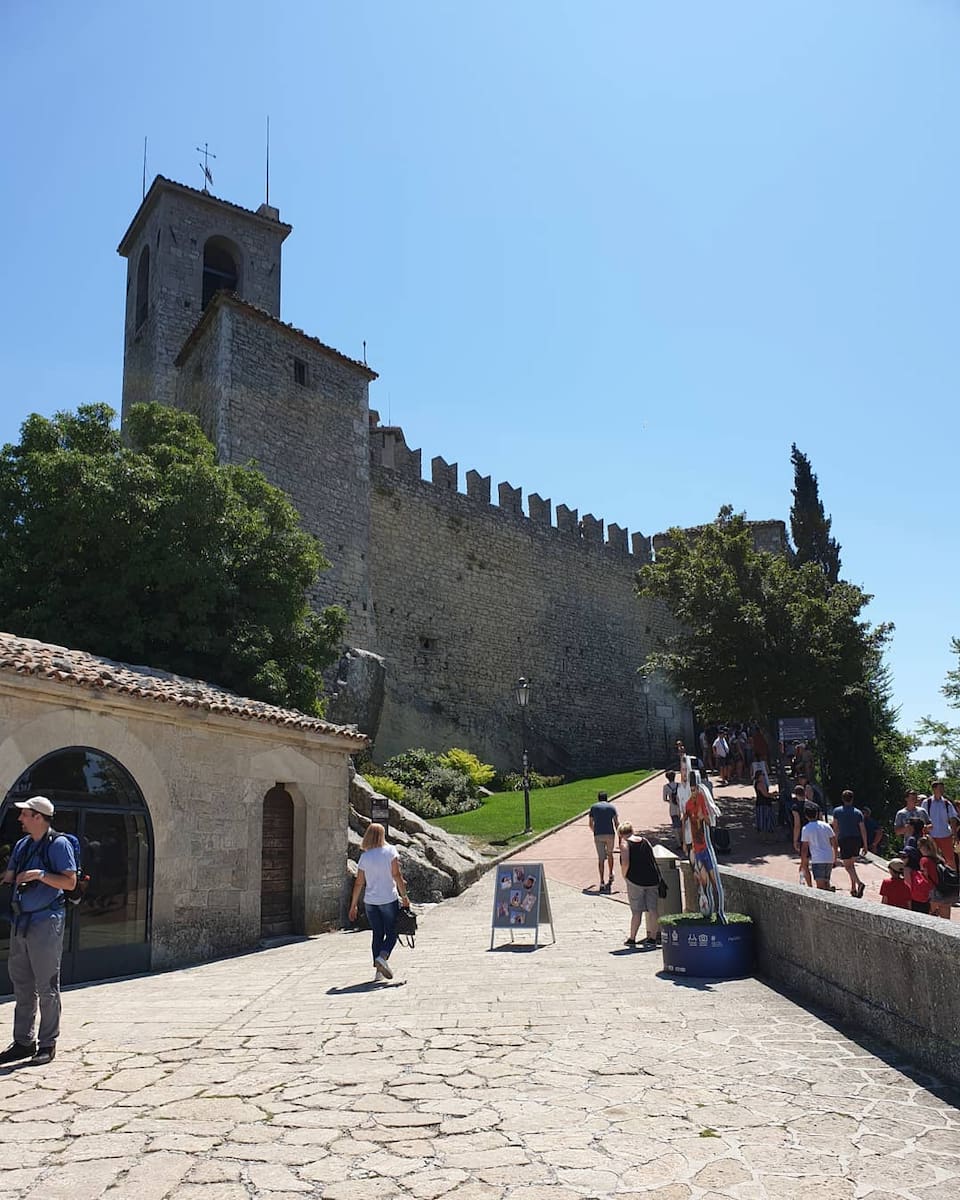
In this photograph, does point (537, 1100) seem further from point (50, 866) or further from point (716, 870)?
point (716, 870)

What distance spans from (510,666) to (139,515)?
19.1m

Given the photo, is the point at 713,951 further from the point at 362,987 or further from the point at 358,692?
the point at 358,692

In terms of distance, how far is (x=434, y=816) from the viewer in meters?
21.6

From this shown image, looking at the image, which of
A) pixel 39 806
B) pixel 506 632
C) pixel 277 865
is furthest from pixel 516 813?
pixel 39 806

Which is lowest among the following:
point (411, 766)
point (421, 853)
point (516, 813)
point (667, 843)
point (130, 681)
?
point (667, 843)

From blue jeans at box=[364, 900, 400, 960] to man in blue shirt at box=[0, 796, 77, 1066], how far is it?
10.3 ft

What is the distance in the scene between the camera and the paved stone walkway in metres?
3.49

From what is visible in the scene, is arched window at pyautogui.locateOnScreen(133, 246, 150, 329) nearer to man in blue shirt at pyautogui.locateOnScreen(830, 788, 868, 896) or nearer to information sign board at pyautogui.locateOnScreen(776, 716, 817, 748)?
information sign board at pyautogui.locateOnScreen(776, 716, 817, 748)

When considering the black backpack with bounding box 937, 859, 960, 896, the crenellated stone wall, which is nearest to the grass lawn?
the crenellated stone wall

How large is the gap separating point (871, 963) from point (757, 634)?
628 inches

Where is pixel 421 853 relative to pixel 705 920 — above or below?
above

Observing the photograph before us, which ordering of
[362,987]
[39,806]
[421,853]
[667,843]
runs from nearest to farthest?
[39,806], [362,987], [421,853], [667,843]

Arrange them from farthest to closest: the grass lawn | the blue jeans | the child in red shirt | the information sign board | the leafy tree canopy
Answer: the leafy tree canopy < the information sign board < the grass lawn < the child in red shirt < the blue jeans

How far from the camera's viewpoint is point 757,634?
2098cm
